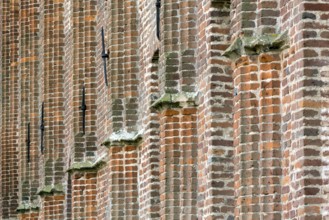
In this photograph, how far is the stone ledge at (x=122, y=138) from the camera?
78.7ft

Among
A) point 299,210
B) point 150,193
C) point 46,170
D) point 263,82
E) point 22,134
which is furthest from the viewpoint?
point 22,134

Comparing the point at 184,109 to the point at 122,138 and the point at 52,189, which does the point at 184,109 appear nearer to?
the point at 122,138

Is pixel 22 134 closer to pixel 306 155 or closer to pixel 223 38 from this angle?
pixel 223 38

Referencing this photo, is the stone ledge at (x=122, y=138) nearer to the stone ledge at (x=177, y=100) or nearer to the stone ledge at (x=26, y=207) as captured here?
the stone ledge at (x=177, y=100)

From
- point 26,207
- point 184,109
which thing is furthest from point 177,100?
point 26,207

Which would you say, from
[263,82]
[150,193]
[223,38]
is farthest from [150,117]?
[263,82]

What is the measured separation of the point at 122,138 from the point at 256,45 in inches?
297

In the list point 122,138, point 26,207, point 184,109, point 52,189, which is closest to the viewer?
point 184,109

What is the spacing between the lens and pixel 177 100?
20.5m

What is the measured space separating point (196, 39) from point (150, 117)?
2.62 m

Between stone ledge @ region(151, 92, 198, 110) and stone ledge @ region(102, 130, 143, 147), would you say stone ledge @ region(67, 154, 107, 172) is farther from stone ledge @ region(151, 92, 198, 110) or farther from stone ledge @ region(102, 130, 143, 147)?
stone ledge @ region(151, 92, 198, 110)

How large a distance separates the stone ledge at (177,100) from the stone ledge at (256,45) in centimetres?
282

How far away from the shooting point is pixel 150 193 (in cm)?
2272

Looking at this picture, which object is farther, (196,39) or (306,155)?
(196,39)
